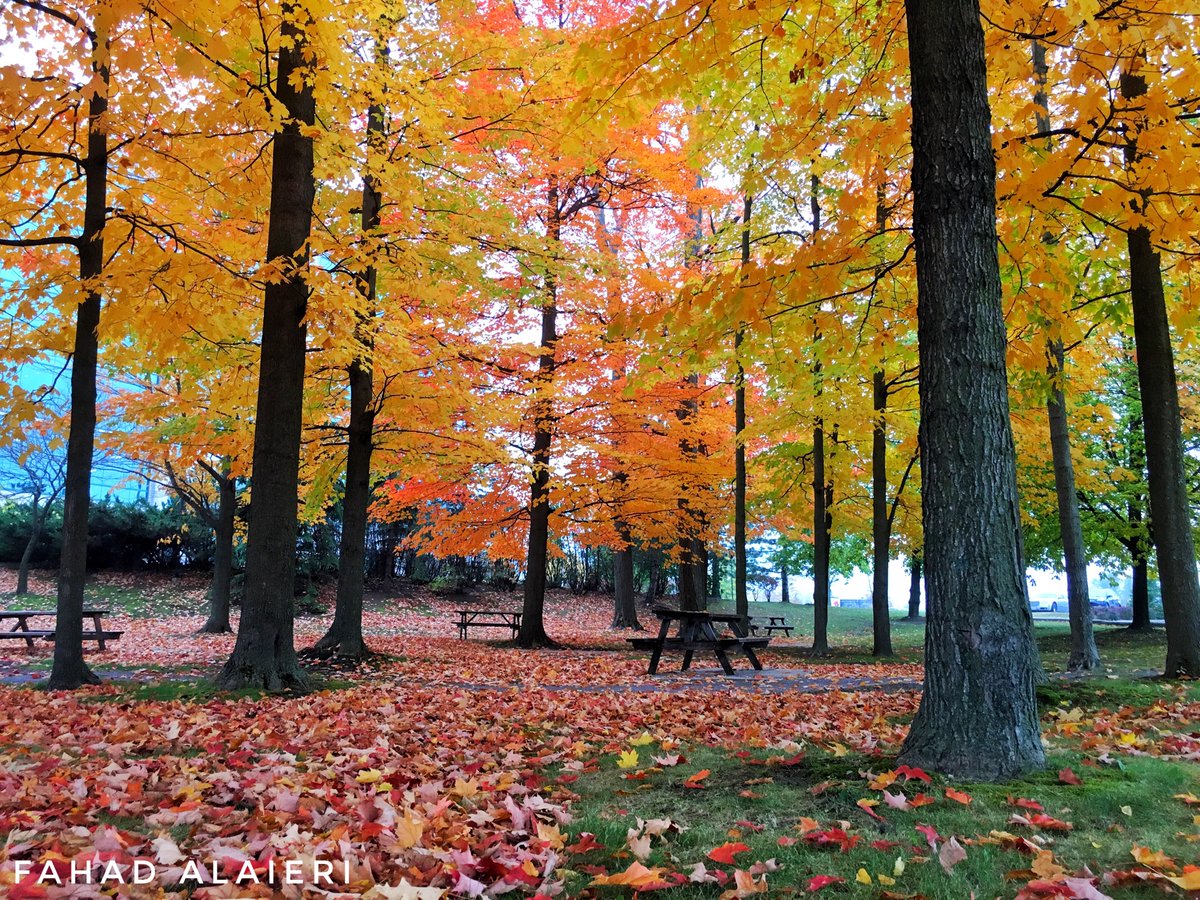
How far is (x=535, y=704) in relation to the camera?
658 centimetres

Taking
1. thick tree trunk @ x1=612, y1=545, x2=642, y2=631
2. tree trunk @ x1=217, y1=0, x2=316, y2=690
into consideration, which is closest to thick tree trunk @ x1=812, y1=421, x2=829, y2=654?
thick tree trunk @ x1=612, y1=545, x2=642, y2=631

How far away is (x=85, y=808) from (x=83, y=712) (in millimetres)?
3164

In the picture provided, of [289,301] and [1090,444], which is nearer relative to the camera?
[289,301]

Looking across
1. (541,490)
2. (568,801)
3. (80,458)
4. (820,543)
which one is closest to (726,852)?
(568,801)

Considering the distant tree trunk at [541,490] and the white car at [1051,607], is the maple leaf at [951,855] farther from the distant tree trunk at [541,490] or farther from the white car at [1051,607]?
the white car at [1051,607]

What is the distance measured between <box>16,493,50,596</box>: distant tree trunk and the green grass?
77.5 feet

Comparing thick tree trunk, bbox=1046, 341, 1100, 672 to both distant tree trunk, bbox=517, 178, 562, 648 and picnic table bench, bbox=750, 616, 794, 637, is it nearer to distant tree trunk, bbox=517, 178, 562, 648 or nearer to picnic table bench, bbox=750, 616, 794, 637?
distant tree trunk, bbox=517, 178, 562, 648

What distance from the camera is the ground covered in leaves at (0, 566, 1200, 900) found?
7.91 feet

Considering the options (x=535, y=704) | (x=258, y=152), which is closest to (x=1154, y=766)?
(x=535, y=704)

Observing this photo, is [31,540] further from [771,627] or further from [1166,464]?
[1166,464]

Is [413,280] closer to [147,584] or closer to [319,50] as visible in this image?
[319,50]

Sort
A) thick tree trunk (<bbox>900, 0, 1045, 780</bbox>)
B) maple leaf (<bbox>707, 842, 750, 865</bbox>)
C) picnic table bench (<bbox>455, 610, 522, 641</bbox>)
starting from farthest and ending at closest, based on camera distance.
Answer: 1. picnic table bench (<bbox>455, 610, 522, 641</bbox>)
2. thick tree trunk (<bbox>900, 0, 1045, 780</bbox>)
3. maple leaf (<bbox>707, 842, 750, 865</bbox>)

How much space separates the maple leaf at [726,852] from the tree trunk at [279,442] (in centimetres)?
554

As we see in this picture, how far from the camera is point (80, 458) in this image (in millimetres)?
7148
